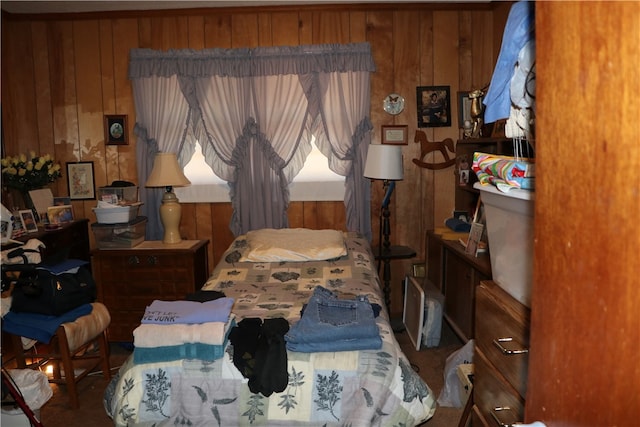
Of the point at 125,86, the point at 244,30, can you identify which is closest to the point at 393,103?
the point at 244,30

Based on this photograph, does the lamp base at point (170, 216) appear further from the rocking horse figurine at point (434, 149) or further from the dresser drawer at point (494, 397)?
the dresser drawer at point (494, 397)

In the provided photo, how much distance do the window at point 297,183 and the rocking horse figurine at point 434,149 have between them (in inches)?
24.9

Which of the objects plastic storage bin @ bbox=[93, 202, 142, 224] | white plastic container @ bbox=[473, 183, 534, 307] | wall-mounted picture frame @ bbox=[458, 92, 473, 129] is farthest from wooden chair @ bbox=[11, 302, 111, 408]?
wall-mounted picture frame @ bbox=[458, 92, 473, 129]

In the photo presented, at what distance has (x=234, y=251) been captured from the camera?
3.32 meters

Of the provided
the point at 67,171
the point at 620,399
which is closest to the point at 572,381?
the point at 620,399

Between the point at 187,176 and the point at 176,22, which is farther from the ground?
the point at 176,22

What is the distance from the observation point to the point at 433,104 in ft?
12.6

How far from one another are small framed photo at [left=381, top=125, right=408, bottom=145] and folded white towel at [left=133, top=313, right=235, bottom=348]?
7.59ft

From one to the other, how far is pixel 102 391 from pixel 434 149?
2754 mm

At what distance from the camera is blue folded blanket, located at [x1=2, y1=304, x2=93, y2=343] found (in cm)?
250

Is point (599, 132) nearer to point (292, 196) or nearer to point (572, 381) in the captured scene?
point (572, 381)

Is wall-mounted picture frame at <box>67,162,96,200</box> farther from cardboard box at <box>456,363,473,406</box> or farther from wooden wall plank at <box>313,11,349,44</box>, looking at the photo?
cardboard box at <box>456,363,473,406</box>

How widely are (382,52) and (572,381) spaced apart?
11.4ft

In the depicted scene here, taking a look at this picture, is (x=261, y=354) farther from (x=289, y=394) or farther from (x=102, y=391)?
(x=102, y=391)
